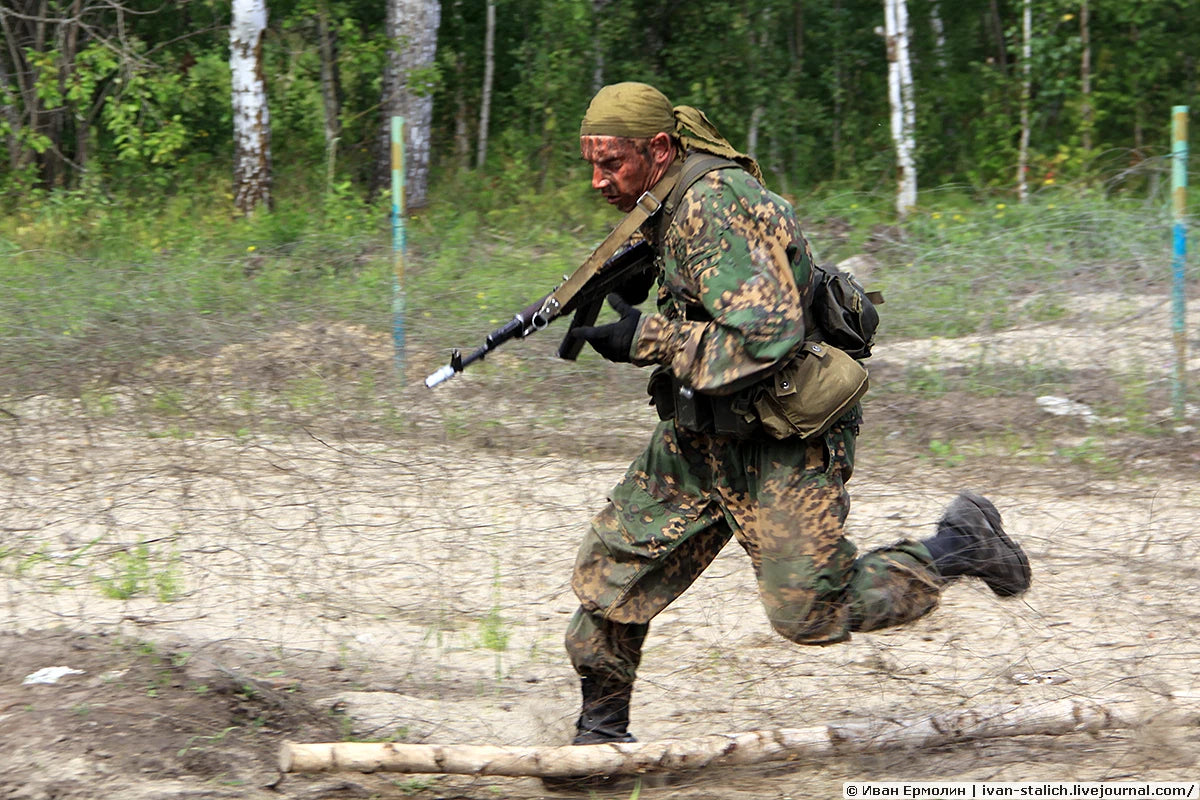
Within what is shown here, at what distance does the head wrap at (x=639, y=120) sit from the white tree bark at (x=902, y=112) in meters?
9.50

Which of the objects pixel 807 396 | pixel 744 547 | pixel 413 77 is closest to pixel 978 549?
pixel 744 547

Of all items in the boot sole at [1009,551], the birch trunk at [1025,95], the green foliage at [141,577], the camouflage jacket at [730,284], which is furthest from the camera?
the birch trunk at [1025,95]

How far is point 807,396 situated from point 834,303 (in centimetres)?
27

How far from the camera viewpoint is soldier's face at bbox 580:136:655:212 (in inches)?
120

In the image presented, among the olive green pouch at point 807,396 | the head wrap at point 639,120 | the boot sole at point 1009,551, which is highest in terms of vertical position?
the head wrap at point 639,120

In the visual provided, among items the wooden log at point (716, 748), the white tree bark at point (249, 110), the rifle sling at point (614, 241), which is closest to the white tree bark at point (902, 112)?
the white tree bark at point (249, 110)

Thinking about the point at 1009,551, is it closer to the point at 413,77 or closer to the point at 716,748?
the point at 716,748

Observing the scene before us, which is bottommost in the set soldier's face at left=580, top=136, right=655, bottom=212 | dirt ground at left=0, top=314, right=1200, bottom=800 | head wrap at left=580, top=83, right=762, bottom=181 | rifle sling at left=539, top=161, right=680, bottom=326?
dirt ground at left=0, top=314, right=1200, bottom=800

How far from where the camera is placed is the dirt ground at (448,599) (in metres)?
3.20

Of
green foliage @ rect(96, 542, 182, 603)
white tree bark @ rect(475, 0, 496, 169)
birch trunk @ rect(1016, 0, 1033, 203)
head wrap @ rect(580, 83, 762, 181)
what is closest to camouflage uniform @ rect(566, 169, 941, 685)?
head wrap @ rect(580, 83, 762, 181)

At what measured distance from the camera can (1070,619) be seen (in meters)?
4.12

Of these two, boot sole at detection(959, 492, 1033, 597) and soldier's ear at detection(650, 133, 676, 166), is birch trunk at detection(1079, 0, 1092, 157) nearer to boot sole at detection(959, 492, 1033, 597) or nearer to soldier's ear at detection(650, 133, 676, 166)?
boot sole at detection(959, 492, 1033, 597)

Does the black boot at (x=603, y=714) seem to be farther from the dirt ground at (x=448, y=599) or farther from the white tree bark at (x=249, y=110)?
the white tree bark at (x=249, y=110)

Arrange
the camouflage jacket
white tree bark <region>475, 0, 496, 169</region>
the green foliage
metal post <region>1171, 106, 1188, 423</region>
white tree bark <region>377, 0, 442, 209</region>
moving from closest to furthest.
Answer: the camouflage jacket, the green foliage, metal post <region>1171, 106, 1188, 423</region>, white tree bark <region>377, 0, 442, 209</region>, white tree bark <region>475, 0, 496, 169</region>
